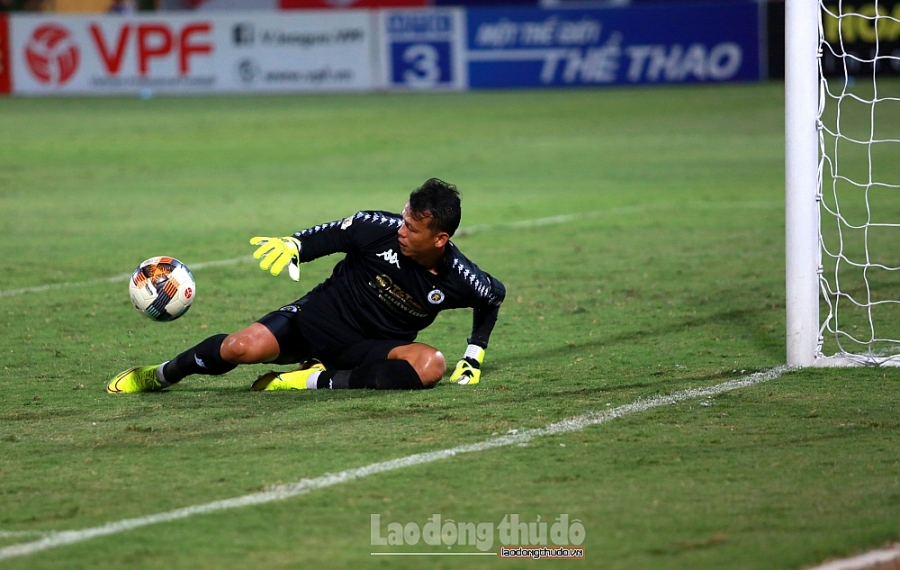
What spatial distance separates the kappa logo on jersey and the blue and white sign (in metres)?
23.8

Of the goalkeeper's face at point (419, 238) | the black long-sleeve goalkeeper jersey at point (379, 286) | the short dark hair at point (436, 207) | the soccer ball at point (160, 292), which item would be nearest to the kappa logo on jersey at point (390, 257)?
the black long-sleeve goalkeeper jersey at point (379, 286)

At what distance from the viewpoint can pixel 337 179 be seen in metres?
15.5

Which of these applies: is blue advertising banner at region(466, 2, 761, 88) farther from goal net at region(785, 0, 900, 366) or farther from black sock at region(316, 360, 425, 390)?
black sock at region(316, 360, 425, 390)

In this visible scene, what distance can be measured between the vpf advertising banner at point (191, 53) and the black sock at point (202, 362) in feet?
79.9

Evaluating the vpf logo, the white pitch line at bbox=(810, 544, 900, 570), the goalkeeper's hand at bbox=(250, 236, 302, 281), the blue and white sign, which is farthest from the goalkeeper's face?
the vpf logo

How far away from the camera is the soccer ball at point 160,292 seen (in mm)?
6020

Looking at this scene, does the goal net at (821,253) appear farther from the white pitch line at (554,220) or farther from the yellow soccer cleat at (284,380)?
the yellow soccer cleat at (284,380)

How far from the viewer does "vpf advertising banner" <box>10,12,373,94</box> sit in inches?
1154

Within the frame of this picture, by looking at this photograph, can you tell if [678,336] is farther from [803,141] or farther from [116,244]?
[116,244]

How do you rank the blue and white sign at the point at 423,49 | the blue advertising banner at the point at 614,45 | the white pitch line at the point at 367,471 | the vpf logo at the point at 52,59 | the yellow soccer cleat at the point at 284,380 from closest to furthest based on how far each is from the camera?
the white pitch line at the point at 367,471 < the yellow soccer cleat at the point at 284,380 < the blue advertising banner at the point at 614,45 < the blue and white sign at the point at 423,49 < the vpf logo at the point at 52,59

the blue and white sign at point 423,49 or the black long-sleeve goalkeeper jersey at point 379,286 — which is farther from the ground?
the blue and white sign at point 423,49

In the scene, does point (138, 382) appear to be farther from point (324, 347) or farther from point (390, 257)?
point (390, 257)

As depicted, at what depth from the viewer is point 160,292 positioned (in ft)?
19.7

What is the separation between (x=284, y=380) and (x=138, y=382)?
674mm
